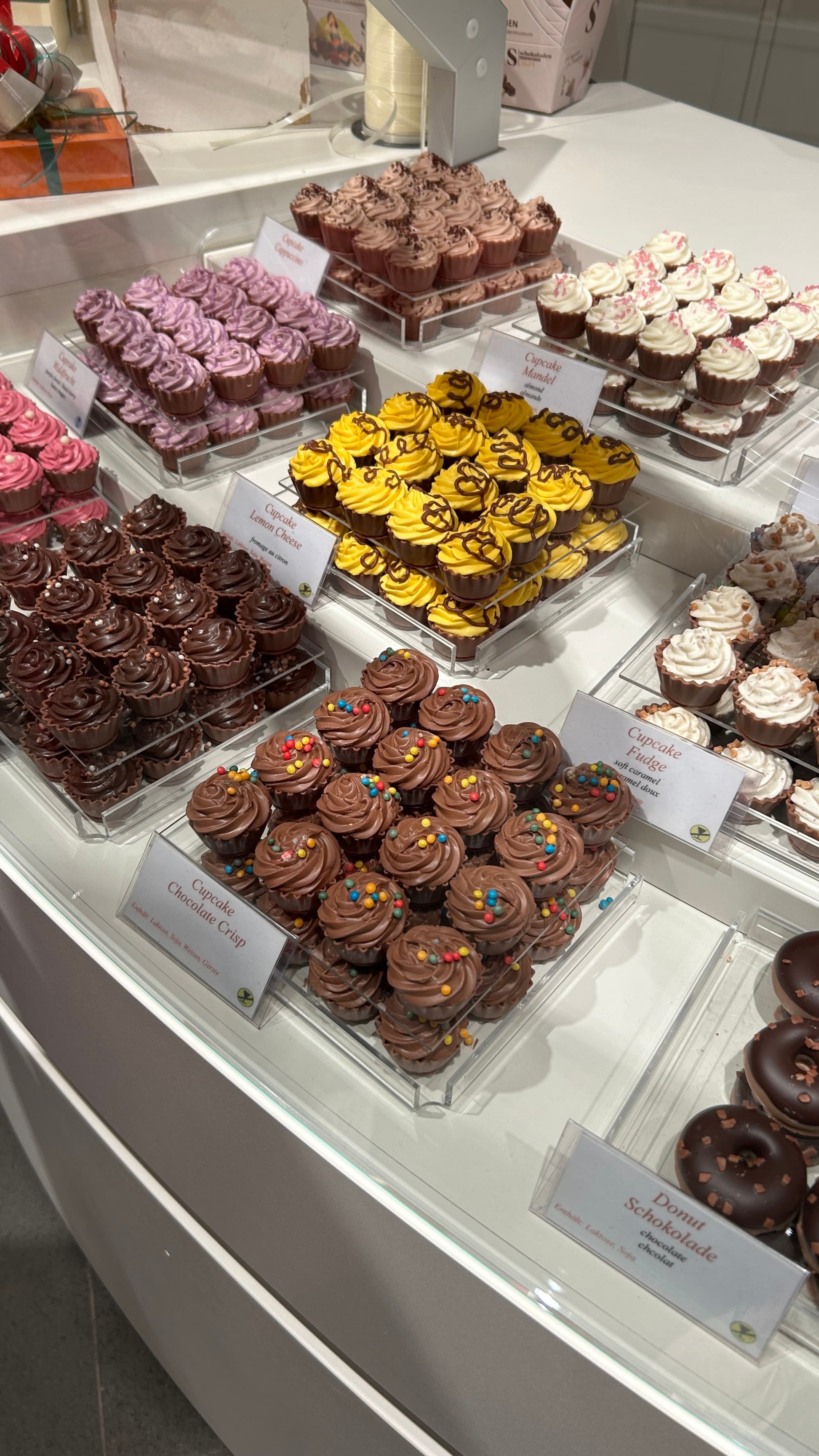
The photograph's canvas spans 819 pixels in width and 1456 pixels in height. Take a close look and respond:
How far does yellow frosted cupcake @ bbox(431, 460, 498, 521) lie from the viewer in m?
2.13

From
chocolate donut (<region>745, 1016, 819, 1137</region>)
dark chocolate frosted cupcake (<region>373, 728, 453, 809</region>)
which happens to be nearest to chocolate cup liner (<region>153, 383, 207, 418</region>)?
dark chocolate frosted cupcake (<region>373, 728, 453, 809</region>)

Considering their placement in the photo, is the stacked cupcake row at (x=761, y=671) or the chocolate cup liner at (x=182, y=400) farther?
the chocolate cup liner at (x=182, y=400)

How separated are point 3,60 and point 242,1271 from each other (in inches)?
121

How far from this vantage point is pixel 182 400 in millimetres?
2512

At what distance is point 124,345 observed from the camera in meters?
2.62

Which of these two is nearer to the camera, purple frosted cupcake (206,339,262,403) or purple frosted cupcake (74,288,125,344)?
purple frosted cupcake (206,339,262,403)

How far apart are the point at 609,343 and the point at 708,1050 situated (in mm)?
1733

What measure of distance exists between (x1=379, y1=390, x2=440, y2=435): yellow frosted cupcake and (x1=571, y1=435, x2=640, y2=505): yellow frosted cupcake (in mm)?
353

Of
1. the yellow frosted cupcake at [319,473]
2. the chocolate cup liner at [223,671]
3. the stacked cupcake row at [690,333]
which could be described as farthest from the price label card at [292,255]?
the chocolate cup liner at [223,671]

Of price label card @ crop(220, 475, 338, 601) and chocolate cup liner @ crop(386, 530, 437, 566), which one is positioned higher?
chocolate cup liner @ crop(386, 530, 437, 566)

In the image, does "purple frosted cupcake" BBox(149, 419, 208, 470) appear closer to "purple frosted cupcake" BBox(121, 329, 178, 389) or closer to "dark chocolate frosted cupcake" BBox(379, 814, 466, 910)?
"purple frosted cupcake" BBox(121, 329, 178, 389)

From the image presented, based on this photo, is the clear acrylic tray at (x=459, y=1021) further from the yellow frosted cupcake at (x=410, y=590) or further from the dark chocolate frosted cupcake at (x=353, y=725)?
the yellow frosted cupcake at (x=410, y=590)

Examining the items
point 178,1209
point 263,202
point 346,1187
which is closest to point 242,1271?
point 178,1209

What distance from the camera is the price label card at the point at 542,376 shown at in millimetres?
2359
